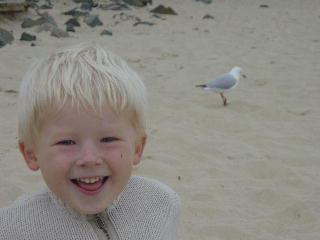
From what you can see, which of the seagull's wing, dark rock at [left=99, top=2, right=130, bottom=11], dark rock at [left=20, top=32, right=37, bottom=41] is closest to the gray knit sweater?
the seagull's wing

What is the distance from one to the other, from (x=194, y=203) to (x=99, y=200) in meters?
1.59

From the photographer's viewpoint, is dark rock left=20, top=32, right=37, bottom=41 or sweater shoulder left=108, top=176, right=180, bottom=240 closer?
sweater shoulder left=108, top=176, right=180, bottom=240

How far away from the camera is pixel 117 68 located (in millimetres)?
1508

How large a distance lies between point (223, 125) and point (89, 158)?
3.39 meters

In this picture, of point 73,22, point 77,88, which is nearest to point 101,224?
point 77,88

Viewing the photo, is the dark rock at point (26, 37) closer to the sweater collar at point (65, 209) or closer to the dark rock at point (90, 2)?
the dark rock at point (90, 2)

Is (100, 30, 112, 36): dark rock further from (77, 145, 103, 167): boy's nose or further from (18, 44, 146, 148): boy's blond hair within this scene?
(77, 145, 103, 167): boy's nose

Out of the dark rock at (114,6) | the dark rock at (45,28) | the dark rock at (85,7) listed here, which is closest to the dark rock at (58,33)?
the dark rock at (45,28)

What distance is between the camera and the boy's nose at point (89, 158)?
140 centimetres

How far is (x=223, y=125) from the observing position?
15.4 feet

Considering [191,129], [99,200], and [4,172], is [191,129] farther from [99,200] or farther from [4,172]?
[99,200]

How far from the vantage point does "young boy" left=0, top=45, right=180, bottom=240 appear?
1414mm

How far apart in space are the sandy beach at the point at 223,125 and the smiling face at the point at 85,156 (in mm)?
1273

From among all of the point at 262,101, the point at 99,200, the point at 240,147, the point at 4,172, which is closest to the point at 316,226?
the point at 240,147
